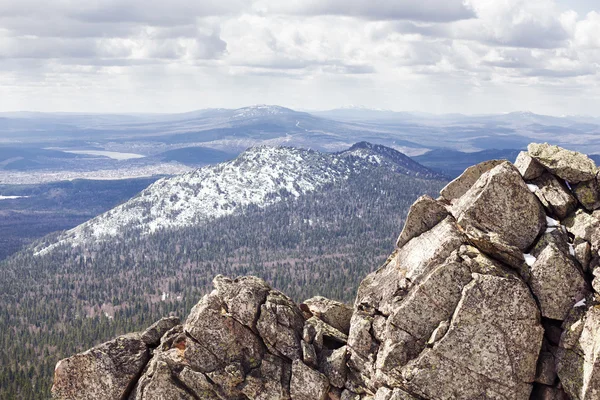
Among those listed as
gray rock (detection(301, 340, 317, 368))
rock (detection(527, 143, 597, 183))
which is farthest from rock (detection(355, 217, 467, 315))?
rock (detection(527, 143, 597, 183))

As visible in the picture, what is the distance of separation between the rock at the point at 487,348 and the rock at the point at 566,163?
1100cm

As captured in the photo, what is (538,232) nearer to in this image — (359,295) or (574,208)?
(574,208)

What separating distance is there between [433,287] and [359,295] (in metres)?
9.45

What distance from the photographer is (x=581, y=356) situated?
3984cm

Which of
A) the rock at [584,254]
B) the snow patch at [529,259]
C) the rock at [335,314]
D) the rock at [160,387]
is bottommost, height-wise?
the rock at [160,387]

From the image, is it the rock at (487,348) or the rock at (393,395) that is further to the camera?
the rock at (393,395)

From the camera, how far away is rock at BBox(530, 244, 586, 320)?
4181 cm

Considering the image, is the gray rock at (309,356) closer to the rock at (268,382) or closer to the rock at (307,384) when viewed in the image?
the rock at (307,384)

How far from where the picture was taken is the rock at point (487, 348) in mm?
41688

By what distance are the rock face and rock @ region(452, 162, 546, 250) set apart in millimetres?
85

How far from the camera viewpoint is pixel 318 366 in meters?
48.9

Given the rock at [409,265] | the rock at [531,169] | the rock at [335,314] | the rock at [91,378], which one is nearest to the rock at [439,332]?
the rock at [409,265]

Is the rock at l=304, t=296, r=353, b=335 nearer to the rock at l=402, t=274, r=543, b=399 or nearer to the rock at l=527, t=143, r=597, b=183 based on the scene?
the rock at l=402, t=274, r=543, b=399

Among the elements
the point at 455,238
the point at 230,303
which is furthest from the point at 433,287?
the point at 230,303
